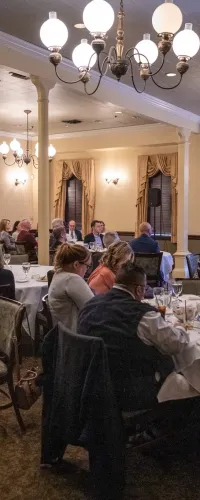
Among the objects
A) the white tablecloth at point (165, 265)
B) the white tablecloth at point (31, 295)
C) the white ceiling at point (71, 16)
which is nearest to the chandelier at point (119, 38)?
the white ceiling at point (71, 16)

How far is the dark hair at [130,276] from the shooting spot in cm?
272

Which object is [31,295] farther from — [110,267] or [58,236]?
[58,236]

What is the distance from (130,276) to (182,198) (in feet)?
29.0

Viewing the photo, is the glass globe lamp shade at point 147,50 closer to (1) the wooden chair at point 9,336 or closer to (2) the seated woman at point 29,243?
(1) the wooden chair at point 9,336

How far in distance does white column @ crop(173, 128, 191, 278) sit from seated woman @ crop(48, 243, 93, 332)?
784 centimetres

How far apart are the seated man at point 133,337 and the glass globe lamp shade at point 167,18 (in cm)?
221

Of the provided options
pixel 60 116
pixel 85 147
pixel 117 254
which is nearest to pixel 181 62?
pixel 117 254

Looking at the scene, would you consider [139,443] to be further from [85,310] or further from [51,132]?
[51,132]

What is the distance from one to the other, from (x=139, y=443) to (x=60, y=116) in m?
9.03

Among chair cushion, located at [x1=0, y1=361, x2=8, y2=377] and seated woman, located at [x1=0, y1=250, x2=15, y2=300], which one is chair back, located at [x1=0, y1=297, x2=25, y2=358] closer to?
chair cushion, located at [x1=0, y1=361, x2=8, y2=377]

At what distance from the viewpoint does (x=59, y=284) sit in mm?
3643

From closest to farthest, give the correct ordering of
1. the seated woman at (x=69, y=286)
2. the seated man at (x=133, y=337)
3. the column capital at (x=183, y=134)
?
the seated man at (x=133, y=337)
the seated woman at (x=69, y=286)
the column capital at (x=183, y=134)

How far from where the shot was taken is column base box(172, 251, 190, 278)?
1142cm

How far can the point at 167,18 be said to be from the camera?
4.05 metres
